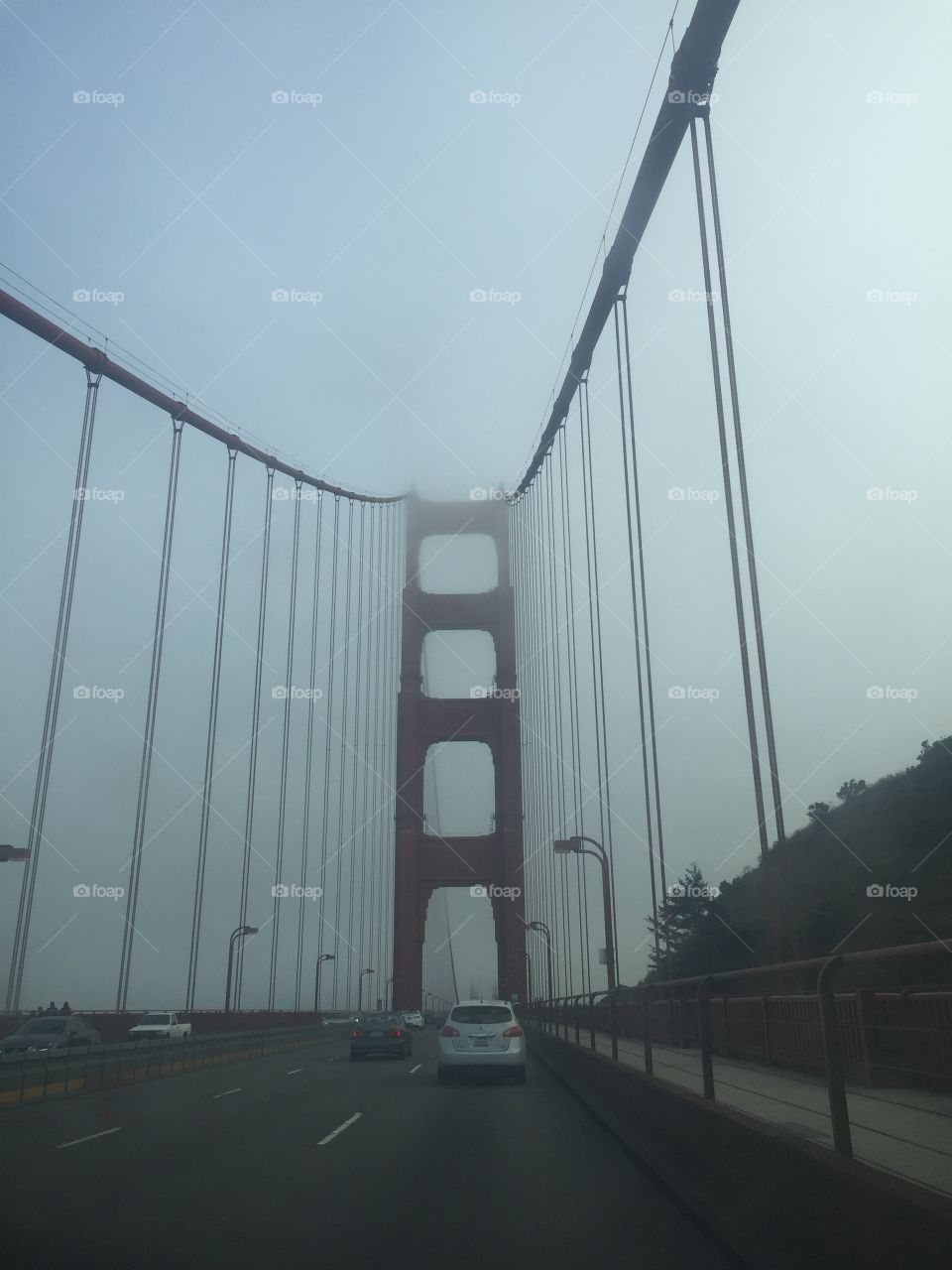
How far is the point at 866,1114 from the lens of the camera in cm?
391

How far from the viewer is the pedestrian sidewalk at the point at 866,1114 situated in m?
3.31

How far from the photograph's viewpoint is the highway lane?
15.3 ft

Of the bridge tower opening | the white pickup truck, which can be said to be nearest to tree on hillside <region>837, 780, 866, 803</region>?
the bridge tower opening

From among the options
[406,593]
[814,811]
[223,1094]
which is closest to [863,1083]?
[223,1094]

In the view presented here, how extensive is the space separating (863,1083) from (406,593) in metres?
39.0

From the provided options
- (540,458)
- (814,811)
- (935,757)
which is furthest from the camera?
(814,811)

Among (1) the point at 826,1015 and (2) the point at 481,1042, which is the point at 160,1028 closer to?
(2) the point at 481,1042

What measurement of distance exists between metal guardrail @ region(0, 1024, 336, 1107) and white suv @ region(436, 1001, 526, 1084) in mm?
5140

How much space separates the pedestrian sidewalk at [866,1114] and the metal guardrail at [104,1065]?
35.2 feet

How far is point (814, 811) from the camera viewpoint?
6247 centimetres

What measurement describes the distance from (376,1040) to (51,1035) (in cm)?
660

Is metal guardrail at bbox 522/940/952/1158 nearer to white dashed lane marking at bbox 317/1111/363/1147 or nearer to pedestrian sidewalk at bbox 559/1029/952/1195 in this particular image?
pedestrian sidewalk at bbox 559/1029/952/1195

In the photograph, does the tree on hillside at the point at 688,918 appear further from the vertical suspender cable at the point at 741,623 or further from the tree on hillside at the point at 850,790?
the vertical suspender cable at the point at 741,623

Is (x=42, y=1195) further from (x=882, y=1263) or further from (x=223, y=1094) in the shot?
(x=223, y=1094)
